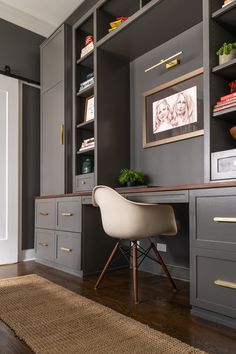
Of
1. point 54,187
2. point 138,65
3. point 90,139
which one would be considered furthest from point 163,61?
point 54,187

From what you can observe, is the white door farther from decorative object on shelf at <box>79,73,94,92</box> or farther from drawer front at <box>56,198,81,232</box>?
decorative object on shelf at <box>79,73,94,92</box>

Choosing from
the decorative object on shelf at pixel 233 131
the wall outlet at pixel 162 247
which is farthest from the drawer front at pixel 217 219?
the wall outlet at pixel 162 247

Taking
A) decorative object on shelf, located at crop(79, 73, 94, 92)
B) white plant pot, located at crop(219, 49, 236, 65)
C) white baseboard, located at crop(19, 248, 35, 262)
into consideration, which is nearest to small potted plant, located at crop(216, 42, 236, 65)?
white plant pot, located at crop(219, 49, 236, 65)

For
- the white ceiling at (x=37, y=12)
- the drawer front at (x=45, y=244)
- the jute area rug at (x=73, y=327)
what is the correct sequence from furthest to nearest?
the white ceiling at (x=37, y=12), the drawer front at (x=45, y=244), the jute area rug at (x=73, y=327)

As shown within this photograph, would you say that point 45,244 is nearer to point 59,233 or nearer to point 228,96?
point 59,233

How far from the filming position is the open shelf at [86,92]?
2.88 m

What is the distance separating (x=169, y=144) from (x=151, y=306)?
53.0 inches

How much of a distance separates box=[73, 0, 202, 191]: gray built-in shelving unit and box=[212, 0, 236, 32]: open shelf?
503 mm

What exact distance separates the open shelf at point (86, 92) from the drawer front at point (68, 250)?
137 cm

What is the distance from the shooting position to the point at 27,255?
11.3 ft

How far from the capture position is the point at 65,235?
2.81 metres

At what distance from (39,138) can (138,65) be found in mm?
1461

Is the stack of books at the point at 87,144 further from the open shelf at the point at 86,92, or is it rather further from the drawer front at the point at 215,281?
the drawer front at the point at 215,281

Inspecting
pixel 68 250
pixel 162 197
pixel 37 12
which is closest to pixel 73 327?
pixel 162 197
